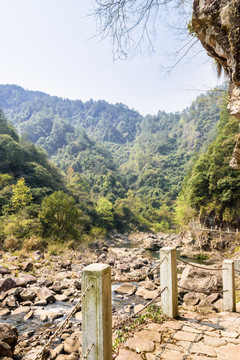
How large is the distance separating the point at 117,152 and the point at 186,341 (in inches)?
4749

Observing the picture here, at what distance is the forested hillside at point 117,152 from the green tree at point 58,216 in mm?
5469

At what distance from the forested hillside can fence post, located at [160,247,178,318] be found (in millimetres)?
4774

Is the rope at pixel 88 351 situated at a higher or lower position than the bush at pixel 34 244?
higher

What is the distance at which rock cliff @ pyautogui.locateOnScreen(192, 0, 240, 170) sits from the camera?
16.4 feet

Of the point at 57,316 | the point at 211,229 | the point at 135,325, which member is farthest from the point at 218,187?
A: the point at 135,325

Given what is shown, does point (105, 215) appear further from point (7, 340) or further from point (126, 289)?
point (7, 340)

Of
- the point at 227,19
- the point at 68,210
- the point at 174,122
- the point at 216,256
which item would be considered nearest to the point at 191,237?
the point at 216,256

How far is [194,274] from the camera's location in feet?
29.6

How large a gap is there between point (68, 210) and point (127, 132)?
125 m

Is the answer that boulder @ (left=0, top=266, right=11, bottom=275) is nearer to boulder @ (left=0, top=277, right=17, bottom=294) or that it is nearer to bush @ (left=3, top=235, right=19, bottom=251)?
boulder @ (left=0, top=277, right=17, bottom=294)

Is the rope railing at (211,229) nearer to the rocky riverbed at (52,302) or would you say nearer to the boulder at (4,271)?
the rocky riverbed at (52,302)

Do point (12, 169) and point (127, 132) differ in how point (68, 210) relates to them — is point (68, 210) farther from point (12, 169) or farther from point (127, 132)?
point (127, 132)

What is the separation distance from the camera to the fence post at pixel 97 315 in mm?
2057

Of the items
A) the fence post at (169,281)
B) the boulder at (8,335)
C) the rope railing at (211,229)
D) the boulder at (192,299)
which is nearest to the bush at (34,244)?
the boulder at (8,335)
